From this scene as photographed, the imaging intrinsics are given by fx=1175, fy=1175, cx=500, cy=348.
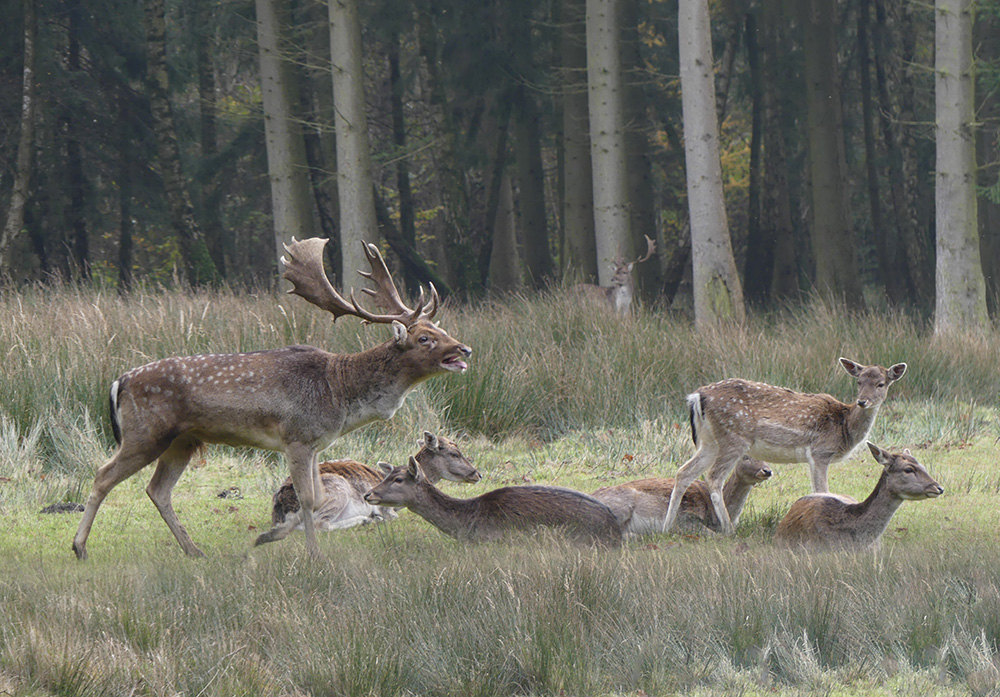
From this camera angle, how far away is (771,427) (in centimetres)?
821

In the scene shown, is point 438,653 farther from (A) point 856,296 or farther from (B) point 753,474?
(A) point 856,296

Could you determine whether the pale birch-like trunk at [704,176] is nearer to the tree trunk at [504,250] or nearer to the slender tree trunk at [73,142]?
the tree trunk at [504,250]

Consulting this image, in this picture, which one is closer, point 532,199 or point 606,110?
point 606,110

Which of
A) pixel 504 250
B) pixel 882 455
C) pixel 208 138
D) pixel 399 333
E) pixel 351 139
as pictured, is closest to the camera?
pixel 882 455

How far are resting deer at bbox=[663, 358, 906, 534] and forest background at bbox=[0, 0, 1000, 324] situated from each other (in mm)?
11219

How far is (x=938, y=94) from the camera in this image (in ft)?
56.3

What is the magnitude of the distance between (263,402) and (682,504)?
297 cm

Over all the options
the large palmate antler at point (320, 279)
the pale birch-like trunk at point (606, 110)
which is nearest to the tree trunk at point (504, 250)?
the pale birch-like trunk at point (606, 110)

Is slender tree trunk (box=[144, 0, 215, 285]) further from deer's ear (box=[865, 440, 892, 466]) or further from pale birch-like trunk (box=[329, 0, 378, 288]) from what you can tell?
→ deer's ear (box=[865, 440, 892, 466])

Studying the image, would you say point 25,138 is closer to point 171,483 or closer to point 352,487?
point 352,487

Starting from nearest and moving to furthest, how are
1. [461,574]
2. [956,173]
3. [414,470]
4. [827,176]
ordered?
[461,574], [414,470], [956,173], [827,176]

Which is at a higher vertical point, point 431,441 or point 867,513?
point 431,441

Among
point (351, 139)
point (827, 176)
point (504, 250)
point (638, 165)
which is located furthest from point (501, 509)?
point (504, 250)

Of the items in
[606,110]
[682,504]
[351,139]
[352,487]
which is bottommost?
[682,504]
